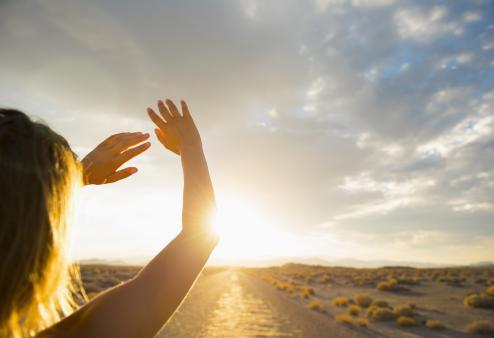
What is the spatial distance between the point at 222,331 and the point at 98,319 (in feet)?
48.3

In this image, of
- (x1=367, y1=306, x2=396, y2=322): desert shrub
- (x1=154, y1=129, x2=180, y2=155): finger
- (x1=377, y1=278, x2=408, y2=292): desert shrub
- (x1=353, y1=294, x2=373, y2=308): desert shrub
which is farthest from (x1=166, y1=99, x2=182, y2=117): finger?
(x1=377, y1=278, x2=408, y2=292): desert shrub

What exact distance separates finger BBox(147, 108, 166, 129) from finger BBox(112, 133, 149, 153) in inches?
9.1

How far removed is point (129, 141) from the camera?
1.97 metres

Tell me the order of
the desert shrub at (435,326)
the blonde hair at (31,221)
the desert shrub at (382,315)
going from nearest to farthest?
the blonde hair at (31,221)
the desert shrub at (435,326)
the desert shrub at (382,315)

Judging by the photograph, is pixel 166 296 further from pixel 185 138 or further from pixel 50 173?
pixel 185 138

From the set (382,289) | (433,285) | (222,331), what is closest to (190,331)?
(222,331)

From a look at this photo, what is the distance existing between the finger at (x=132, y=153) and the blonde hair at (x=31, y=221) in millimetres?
707

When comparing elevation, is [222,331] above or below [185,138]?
below

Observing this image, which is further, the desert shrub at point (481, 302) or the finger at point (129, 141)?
the desert shrub at point (481, 302)

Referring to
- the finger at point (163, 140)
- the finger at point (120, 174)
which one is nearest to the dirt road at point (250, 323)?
the finger at point (120, 174)

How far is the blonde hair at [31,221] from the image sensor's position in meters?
1.02

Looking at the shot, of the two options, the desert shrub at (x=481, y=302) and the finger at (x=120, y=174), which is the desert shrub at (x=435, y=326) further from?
the finger at (x=120, y=174)

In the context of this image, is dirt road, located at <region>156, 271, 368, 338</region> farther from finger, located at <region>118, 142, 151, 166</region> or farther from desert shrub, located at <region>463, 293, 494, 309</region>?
finger, located at <region>118, 142, 151, 166</region>

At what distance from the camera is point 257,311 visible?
67.9ft
